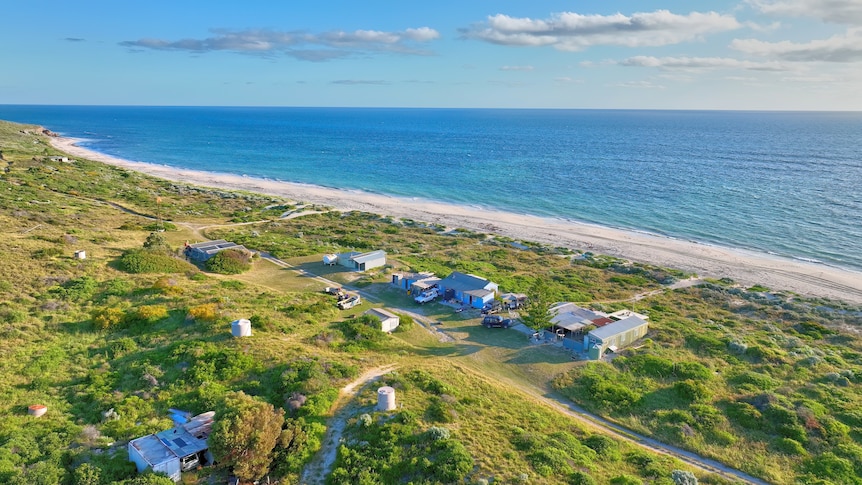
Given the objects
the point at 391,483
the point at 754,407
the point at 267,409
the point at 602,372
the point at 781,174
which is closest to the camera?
the point at 391,483

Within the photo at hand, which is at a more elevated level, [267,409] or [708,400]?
[267,409]

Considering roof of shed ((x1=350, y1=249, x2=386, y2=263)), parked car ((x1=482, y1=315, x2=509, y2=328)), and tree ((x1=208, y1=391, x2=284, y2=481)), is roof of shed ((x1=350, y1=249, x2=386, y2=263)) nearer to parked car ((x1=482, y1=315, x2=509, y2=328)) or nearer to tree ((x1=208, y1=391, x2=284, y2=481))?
parked car ((x1=482, y1=315, x2=509, y2=328))

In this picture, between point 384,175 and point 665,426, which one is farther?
point 384,175

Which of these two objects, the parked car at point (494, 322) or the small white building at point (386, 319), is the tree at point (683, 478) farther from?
the small white building at point (386, 319)

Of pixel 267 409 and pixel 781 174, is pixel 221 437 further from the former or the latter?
pixel 781 174

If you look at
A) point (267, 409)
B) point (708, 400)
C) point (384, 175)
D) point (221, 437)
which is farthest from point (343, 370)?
point (384, 175)

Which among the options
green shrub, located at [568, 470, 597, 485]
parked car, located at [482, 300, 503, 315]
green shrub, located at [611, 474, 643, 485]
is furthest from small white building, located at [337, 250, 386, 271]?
green shrub, located at [611, 474, 643, 485]

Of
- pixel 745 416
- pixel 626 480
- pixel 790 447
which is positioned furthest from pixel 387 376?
pixel 790 447

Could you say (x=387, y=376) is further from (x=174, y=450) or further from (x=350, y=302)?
(x=350, y=302)
